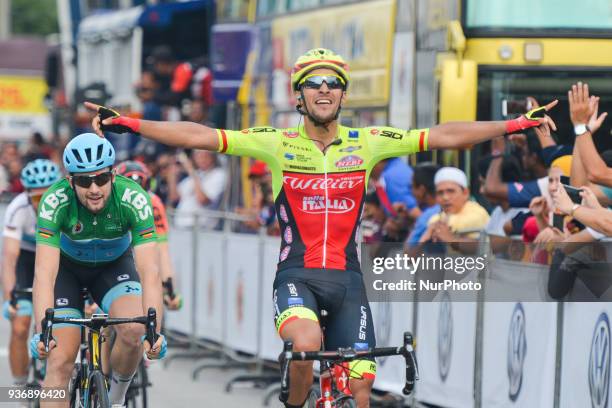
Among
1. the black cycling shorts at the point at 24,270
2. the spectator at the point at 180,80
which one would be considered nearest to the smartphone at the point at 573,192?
the black cycling shorts at the point at 24,270

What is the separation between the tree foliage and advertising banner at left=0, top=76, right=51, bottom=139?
3812cm

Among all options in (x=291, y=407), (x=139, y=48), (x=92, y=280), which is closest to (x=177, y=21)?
(x=139, y=48)

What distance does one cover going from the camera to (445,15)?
1303 centimetres

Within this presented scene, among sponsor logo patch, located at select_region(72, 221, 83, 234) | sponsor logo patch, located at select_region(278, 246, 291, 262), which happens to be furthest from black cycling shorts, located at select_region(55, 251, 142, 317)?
sponsor logo patch, located at select_region(278, 246, 291, 262)

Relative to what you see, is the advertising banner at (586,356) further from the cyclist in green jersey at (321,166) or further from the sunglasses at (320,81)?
the sunglasses at (320,81)

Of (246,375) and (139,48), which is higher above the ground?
(139,48)

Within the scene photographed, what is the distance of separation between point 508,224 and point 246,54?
368 inches

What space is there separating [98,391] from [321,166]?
174cm

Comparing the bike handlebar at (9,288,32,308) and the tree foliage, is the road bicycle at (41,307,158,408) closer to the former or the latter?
the bike handlebar at (9,288,32,308)

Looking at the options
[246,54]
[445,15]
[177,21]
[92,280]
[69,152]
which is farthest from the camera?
[177,21]

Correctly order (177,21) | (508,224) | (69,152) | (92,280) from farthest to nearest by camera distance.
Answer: (177,21) < (508,224) < (92,280) < (69,152)

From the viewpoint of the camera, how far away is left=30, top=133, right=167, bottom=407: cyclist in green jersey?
8375 millimetres

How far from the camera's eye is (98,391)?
817 cm

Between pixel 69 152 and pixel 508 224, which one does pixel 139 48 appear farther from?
pixel 69 152
